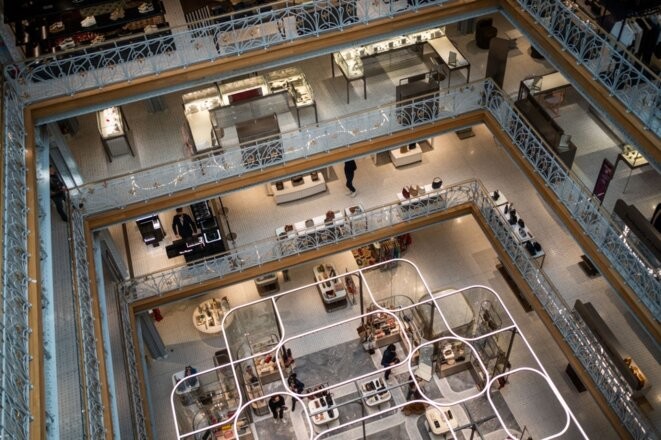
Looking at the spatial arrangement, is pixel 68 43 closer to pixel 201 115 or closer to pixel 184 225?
pixel 201 115

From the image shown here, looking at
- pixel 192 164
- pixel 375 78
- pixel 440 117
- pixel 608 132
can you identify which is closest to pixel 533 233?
pixel 608 132

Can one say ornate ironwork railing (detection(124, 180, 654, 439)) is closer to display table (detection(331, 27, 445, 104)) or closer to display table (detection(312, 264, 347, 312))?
display table (detection(312, 264, 347, 312))

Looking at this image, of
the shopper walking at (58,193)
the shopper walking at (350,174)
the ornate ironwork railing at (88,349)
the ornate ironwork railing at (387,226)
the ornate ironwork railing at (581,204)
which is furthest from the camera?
the shopper walking at (350,174)

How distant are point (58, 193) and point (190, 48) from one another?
368 centimetres

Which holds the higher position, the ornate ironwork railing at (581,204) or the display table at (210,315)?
the display table at (210,315)

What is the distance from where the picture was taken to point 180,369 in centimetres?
1550

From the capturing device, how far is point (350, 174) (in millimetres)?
16078

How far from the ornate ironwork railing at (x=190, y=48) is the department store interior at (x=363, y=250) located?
1481 mm

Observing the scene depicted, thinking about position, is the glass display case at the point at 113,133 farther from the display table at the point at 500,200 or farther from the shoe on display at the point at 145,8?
the display table at the point at 500,200

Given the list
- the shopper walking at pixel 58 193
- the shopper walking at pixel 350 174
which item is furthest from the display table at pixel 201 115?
the shopper walking at pixel 350 174

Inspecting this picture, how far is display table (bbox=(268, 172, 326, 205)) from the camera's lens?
16.5 meters

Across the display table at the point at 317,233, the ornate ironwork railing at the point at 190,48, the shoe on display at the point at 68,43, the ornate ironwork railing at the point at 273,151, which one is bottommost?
the display table at the point at 317,233

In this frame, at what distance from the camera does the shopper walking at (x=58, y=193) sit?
471 inches

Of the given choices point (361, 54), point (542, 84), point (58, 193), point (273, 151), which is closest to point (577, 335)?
point (542, 84)
